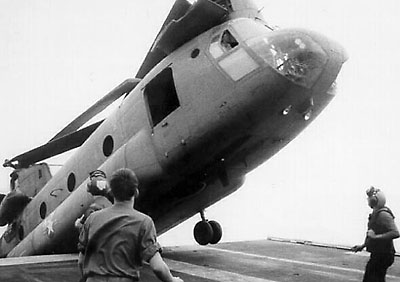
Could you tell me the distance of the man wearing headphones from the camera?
6.60 metres

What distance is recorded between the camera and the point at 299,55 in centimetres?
791

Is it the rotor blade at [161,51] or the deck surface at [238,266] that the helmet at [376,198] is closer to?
the deck surface at [238,266]

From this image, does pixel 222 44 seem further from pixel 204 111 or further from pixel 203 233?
pixel 203 233

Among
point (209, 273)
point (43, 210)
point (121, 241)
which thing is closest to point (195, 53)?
point (209, 273)

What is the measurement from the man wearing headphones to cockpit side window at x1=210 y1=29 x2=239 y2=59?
142 inches

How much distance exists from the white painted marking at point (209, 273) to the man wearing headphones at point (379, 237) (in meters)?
1.80

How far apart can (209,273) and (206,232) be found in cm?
291

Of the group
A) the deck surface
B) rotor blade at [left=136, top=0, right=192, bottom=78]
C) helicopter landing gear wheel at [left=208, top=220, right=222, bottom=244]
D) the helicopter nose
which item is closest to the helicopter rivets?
the helicopter nose

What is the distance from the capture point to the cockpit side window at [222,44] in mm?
8734

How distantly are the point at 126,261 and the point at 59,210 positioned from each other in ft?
28.4

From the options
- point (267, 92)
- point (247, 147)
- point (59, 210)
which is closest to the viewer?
point (267, 92)

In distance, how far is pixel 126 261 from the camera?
3201mm

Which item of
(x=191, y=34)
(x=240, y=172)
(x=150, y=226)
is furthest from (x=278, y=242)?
(x=150, y=226)

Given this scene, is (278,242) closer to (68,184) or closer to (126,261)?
(68,184)
